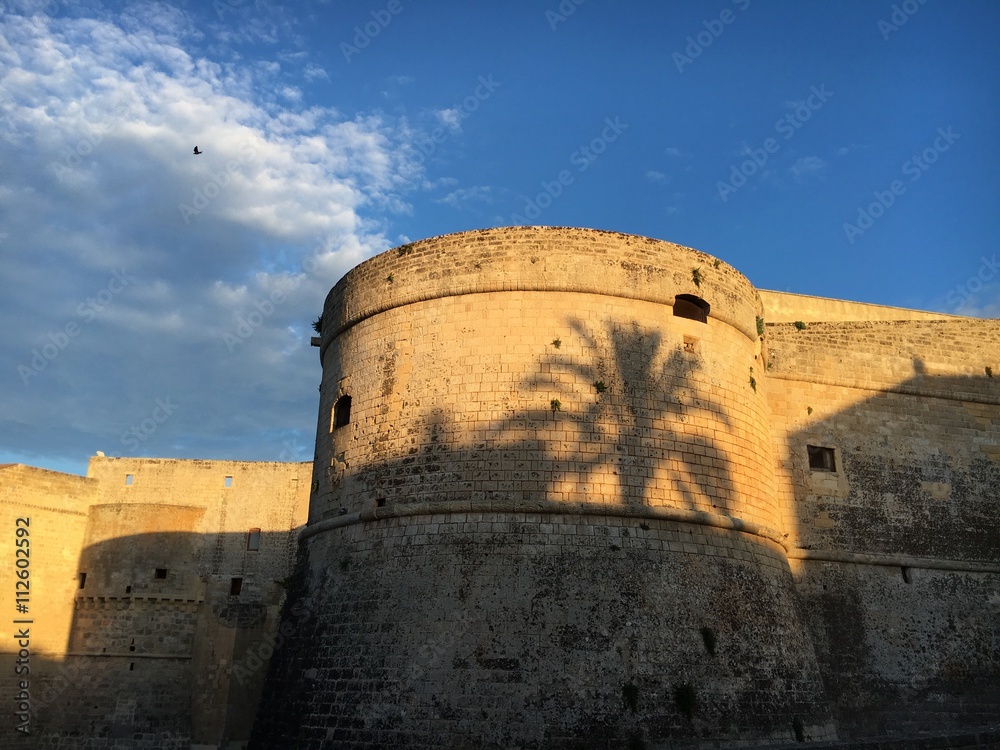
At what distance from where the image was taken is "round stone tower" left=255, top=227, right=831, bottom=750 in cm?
772

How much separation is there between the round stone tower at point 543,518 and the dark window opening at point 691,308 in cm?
5

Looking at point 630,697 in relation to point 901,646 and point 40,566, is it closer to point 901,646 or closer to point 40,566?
point 901,646

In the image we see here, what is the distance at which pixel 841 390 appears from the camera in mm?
12383

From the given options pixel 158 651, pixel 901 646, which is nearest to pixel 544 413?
pixel 901 646

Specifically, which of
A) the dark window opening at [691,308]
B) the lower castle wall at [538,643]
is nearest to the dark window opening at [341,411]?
the lower castle wall at [538,643]

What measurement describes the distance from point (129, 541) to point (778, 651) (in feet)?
54.6

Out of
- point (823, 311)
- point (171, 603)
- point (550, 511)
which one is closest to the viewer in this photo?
point (550, 511)

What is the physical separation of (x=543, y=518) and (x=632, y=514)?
1.06 m

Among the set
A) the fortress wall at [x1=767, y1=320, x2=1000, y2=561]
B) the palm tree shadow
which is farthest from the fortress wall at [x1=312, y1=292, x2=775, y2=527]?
the fortress wall at [x1=767, y1=320, x2=1000, y2=561]

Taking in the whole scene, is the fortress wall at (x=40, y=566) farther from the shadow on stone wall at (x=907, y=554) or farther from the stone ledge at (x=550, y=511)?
the shadow on stone wall at (x=907, y=554)

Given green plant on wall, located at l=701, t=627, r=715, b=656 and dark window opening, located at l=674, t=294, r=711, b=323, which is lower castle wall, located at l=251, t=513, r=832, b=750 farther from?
dark window opening, located at l=674, t=294, r=711, b=323

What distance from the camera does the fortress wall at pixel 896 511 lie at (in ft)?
35.0

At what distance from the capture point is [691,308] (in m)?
10.8

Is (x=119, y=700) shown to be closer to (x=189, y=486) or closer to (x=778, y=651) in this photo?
(x=189, y=486)
